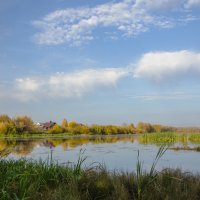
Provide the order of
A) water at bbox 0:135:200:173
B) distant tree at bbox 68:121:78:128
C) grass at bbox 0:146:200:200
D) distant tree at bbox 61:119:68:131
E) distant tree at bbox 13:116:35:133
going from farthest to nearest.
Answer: distant tree at bbox 68:121:78:128 < distant tree at bbox 61:119:68:131 < distant tree at bbox 13:116:35:133 < water at bbox 0:135:200:173 < grass at bbox 0:146:200:200

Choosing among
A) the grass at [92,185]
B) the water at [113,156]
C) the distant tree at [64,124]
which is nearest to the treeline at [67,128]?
the distant tree at [64,124]

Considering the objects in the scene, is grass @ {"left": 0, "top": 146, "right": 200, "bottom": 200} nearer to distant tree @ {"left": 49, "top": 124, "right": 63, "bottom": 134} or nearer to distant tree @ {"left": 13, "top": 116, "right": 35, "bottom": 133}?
distant tree @ {"left": 13, "top": 116, "right": 35, "bottom": 133}

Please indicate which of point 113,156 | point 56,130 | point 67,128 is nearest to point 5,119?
point 56,130

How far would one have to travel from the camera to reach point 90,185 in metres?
5.61

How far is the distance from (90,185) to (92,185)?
3 centimetres

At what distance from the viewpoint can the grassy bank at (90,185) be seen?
4.96 m

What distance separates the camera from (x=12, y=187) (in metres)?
5.05

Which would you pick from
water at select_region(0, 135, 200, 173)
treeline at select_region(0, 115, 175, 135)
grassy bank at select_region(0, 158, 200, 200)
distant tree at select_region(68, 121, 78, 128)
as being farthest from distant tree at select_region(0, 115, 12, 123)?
grassy bank at select_region(0, 158, 200, 200)

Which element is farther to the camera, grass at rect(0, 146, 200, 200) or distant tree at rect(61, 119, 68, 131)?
distant tree at rect(61, 119, 68, 131)

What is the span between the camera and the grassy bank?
16.3 feet

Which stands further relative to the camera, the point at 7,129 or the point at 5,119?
the point at 5,119

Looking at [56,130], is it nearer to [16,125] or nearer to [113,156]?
[16,125]

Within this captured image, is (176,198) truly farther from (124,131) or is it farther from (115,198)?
(124,131)

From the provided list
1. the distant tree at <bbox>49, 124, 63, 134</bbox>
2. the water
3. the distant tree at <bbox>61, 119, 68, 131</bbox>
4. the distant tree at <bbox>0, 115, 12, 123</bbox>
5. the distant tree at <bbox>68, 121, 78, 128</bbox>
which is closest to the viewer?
the water
